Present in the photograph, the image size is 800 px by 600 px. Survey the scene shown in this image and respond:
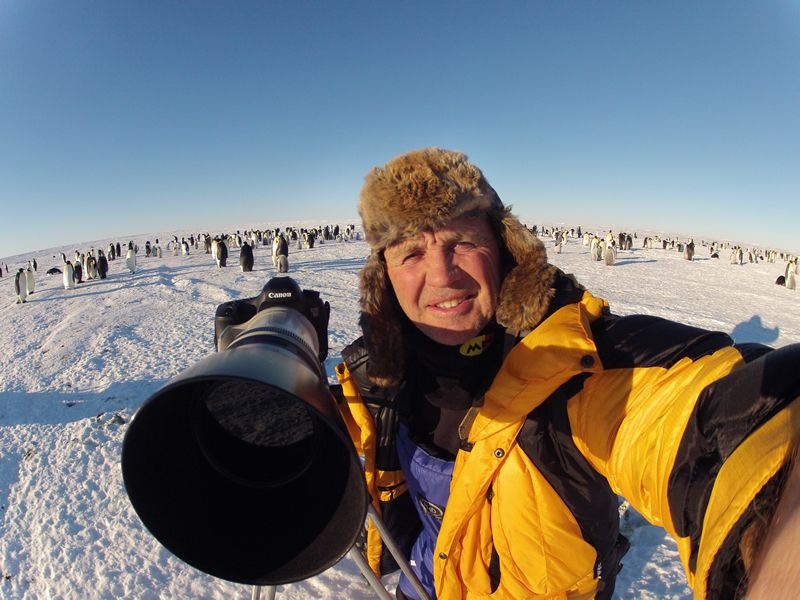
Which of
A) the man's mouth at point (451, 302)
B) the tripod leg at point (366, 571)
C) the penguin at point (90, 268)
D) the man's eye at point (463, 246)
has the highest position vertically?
the man's eye at point (463, 246)

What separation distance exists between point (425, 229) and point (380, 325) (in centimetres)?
43

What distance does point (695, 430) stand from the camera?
0.82 meters

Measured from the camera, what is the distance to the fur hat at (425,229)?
4.68ft

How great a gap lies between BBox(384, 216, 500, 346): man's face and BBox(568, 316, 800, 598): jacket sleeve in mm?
410

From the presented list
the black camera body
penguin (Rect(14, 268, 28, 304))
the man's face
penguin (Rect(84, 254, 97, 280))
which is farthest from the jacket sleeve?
penguin (Rect(84, 254, 97, 280))

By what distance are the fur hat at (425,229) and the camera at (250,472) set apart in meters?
0.62

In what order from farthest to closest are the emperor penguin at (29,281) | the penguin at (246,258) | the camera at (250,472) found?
1. the penguin at (246,258)
2. the emperor penguin at (29,281)
3. the camera at (250,472)

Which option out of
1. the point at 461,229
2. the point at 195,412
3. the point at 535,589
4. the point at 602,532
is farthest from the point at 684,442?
the point at 195,412

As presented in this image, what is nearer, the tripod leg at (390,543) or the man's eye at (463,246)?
the tripod leg at (390,543)

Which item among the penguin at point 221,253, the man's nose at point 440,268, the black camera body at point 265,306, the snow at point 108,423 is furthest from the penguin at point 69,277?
the man's nose at point 440,268

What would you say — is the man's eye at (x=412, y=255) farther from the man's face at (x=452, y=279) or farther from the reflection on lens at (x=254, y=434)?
the reflection on lens at (x=254, y=434)

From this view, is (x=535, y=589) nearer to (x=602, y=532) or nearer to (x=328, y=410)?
(x=602, y=532)

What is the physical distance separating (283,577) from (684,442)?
0.87 metres

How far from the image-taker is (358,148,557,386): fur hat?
1428mm
